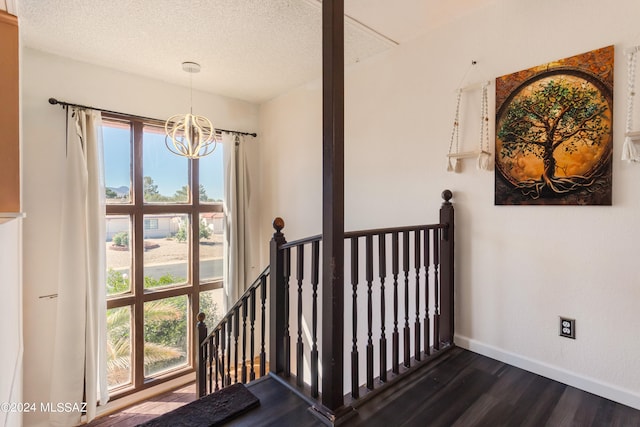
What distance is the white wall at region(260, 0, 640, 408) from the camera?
166 cm

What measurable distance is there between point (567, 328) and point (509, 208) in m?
0.76

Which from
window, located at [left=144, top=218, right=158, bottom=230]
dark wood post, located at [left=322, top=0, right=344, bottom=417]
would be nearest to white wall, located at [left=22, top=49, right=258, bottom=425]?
window, located at [left=144, top=218, right=158, bottom=230]

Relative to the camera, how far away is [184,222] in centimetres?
385

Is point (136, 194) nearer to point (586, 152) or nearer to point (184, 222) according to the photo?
point (184, 222)

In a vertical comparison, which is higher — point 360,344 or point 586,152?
point 586,152

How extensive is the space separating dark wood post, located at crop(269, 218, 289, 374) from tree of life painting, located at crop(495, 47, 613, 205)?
1489 mm

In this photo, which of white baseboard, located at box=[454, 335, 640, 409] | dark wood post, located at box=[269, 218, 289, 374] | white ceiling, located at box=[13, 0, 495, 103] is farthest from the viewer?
white ceiling, located at box=[13, 0, 495, 103]

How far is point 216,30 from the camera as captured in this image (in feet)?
8.14

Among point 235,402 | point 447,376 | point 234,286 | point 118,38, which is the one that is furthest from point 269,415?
point 118,38

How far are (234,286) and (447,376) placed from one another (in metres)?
2.81

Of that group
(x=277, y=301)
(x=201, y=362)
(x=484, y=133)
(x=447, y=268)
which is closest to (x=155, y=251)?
(x=201, y=362)

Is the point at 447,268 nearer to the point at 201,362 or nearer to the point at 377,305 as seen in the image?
the point at 377,305

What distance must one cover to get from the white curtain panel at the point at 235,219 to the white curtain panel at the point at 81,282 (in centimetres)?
132

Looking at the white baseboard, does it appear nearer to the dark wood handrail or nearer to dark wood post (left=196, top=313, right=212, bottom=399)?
the dark wood handrail
